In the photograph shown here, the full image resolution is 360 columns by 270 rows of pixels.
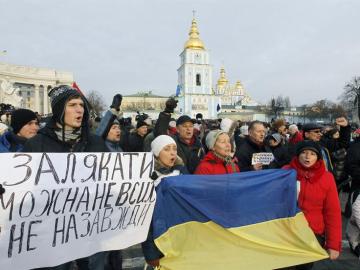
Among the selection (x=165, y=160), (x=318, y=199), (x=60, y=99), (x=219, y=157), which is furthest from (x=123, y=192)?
(x=318, y=199)

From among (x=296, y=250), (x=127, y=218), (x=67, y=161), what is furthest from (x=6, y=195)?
(x=296, y=250)

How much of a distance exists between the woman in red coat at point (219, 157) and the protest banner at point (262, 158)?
26.8 inches

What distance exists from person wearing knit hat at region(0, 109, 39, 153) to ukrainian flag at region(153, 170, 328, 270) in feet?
6.35

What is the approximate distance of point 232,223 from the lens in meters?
3.37

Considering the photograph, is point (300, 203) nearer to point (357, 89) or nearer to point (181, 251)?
point (181, 251)

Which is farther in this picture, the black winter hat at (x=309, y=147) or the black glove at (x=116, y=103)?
the black glove at (x=116, y=103)

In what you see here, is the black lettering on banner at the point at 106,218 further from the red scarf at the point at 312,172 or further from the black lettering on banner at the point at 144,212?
the red scarf at the point at 312,172

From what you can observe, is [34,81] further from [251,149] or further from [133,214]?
[133,214]

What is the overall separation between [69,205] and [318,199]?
235 cm

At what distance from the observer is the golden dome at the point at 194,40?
92.6 meters

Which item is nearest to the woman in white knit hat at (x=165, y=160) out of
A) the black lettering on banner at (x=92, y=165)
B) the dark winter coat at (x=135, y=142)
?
the black lettering on banner at (x=92, y=165)

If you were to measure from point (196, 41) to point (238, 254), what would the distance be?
9388 cm

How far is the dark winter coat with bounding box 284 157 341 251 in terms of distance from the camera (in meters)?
3.41

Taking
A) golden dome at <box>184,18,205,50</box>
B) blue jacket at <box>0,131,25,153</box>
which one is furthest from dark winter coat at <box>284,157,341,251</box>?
golden dome at <box>184,18,205,50</box>
